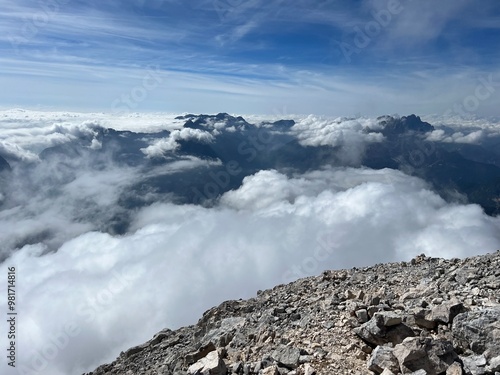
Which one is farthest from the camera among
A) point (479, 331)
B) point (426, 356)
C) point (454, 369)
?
point (479, 331)

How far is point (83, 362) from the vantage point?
158125 millimetres

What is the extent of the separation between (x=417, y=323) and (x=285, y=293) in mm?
14592

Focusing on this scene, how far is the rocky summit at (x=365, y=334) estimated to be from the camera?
12.0m

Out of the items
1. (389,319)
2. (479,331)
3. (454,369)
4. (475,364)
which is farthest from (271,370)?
(479,331)

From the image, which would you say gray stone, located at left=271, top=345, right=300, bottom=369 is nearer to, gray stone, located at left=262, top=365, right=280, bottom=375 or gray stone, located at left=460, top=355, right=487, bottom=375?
gray stone, located at left=262, top=365, right=280, bottom=375

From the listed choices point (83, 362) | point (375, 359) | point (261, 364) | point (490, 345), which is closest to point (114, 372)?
point (261, 364)

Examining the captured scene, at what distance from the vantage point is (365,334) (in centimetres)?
1474

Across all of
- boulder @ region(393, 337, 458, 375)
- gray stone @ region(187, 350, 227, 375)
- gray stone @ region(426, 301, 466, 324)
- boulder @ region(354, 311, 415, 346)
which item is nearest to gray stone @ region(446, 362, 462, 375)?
boulder @ region(393, 337, 458, 375)

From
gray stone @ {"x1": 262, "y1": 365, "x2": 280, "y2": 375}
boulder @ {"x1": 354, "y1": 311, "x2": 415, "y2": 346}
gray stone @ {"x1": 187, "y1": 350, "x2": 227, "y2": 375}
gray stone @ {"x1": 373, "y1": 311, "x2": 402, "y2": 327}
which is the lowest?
gray stone @ {"x1": 187, "y1": 350, "x2": 227, "y2": 375}

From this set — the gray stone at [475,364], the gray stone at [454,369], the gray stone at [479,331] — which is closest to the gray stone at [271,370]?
the gray stone at [454,369]

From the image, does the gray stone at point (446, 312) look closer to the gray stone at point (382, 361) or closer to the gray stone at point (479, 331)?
the gray stone at point (479, 331)

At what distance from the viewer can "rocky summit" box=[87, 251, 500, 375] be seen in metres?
12.0

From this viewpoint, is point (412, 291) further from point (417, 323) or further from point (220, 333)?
point (220, 333)

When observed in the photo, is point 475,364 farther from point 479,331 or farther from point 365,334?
point 365,334
